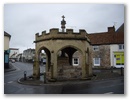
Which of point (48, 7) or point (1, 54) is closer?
point (1, 54)

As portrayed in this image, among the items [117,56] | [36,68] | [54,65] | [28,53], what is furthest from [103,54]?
[28,53]

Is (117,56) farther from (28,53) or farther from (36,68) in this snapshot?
(28,53)

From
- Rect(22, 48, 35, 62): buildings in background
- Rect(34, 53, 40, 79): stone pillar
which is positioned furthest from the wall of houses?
Rect(34, 53, 40, 79): stone pillar

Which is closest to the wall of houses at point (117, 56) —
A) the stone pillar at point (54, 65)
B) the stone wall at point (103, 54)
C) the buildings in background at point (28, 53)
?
the stone wall at point (103, 54)

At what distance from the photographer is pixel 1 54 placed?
24.2 feet

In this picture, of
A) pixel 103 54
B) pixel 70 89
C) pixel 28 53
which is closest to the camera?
pixel 70 89

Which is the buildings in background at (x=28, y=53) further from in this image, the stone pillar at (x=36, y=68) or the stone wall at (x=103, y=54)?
the stone wall at (x=103, y=54)

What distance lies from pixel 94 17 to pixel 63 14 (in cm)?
128

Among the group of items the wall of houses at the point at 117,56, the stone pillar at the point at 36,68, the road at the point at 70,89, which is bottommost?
the road at the point at 70,89

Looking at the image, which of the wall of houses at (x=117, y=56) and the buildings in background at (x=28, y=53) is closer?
the wall of houses at (x=117, y=56)

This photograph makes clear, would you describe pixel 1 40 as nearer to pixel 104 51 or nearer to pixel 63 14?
pixel 63 14

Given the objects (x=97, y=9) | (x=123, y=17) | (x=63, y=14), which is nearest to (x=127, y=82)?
(x=123, y=17)

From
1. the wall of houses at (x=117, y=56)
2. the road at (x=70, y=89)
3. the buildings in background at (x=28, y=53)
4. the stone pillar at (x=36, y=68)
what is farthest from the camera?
the stone pillar at (x=36, y=68)

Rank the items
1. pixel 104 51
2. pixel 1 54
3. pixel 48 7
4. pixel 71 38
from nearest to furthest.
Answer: pixel 1 54
pixel 48 7
pixel 71 38
pixel 104 51
